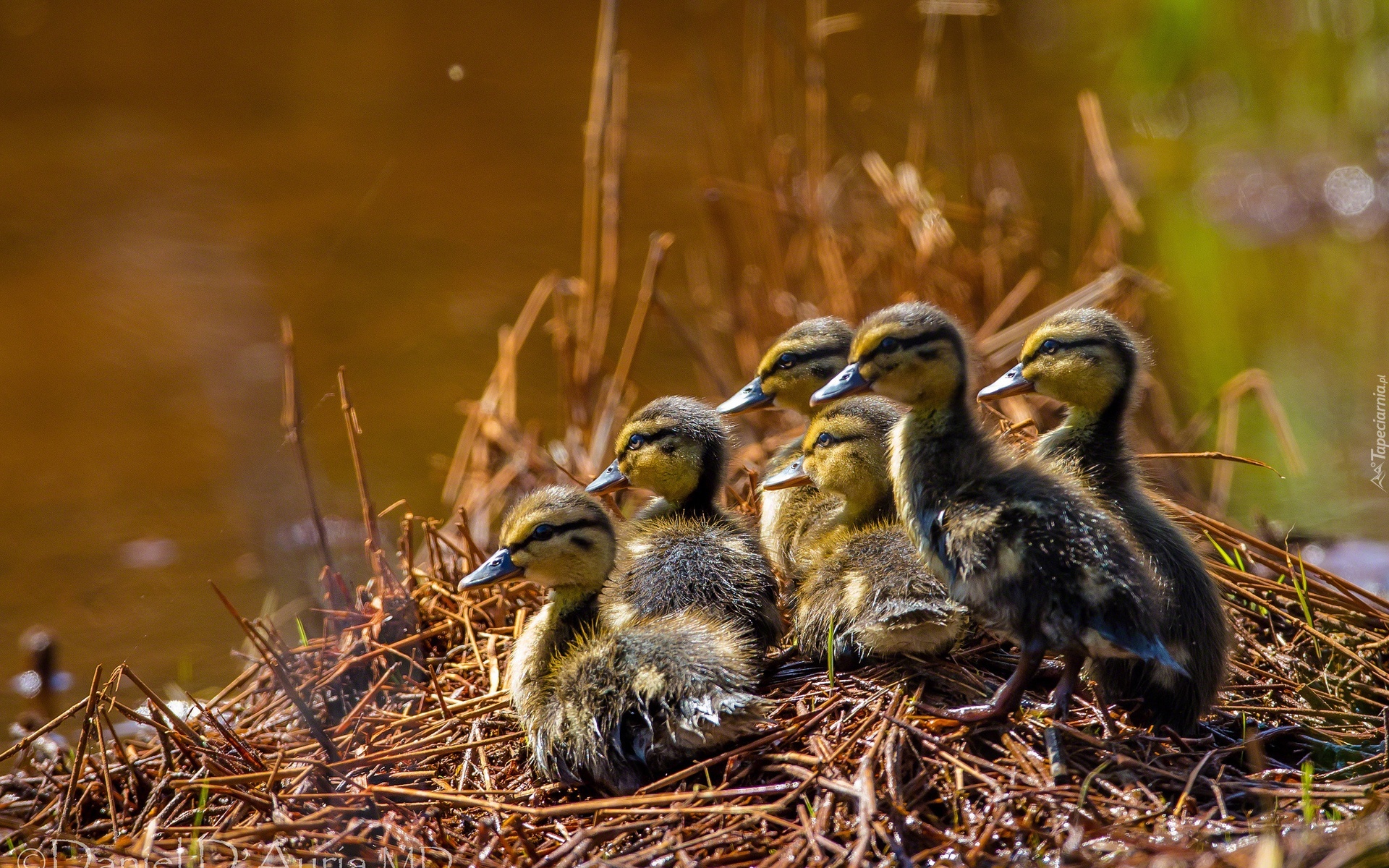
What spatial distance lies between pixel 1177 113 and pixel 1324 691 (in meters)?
10.1

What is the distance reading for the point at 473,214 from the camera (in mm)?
10727

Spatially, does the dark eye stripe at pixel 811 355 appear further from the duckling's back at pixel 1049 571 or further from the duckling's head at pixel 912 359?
the duckling's back at pixel 1049 571

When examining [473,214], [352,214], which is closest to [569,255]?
[473,214]

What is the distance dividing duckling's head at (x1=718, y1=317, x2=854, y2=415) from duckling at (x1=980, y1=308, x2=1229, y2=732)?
2.34 ft

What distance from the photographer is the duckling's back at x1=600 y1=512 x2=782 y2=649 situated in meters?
3.84

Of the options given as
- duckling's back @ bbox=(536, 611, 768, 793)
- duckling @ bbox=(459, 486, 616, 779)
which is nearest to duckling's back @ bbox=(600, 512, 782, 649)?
duckling @ bbox=(459, 486, 616, 779)

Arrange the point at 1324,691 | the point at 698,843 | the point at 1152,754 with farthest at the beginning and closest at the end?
the point at 1324,691
the point at 1152,754
the point at 698,843

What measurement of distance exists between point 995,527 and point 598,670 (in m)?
1.13

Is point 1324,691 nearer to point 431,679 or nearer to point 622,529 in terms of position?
point 622,529

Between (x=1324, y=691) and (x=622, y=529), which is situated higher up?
(x=622, y=529)

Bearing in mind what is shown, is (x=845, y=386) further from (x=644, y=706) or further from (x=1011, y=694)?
(x=644, y=706)

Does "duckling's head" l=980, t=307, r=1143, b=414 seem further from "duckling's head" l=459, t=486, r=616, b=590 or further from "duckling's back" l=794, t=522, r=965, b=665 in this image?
"duckling's head" l=459, t=486, r=616, b=590

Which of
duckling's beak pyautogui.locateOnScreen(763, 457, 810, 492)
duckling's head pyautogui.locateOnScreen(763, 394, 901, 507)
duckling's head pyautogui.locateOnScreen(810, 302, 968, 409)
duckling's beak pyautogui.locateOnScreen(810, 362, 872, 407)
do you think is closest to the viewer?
duckling's head pyautogui.locateOnScreen(810, 302, 968, 409)

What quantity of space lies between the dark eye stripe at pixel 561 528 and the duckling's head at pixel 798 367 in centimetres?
94
